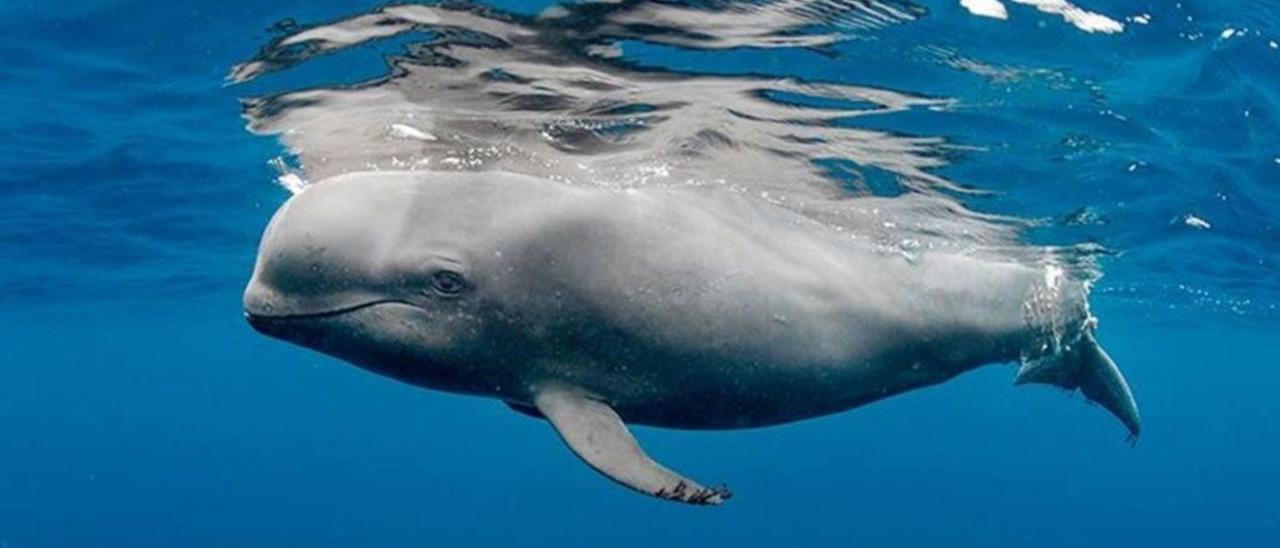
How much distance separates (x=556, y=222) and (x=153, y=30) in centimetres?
657

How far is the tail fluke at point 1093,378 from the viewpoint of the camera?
386 inches

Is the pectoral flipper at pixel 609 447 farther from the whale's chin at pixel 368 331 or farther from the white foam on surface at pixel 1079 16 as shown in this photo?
the white foam on surface at pixel 1079 16

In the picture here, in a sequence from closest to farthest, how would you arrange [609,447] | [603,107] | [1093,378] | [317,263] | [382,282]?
1. [609,447]
2. [317,263]
3. [382,282]
4. [1093,378]
5. [603,107]

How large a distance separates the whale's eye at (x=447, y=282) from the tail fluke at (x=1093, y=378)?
594cm

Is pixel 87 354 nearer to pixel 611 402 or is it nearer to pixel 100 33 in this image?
pixel 100 33

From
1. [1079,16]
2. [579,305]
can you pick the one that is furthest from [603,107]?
[579,305]

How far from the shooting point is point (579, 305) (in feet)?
19.2

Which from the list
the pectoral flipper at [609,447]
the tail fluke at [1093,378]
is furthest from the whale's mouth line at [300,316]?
the tail fluke at [1093,378]

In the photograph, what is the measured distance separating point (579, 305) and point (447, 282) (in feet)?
2.27

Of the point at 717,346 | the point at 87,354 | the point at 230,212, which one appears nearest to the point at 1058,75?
the point at 717,346

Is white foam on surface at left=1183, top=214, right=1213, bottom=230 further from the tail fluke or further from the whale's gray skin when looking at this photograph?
the whale's gray skin

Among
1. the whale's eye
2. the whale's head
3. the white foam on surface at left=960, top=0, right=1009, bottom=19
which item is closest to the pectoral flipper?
the whale's head

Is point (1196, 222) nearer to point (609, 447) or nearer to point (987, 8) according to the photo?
point (987, 8)

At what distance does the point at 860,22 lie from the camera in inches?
358
